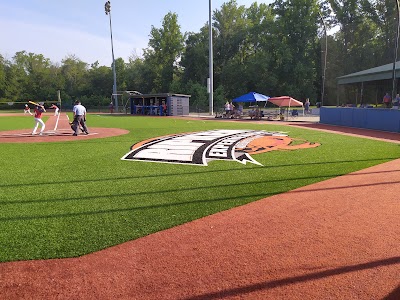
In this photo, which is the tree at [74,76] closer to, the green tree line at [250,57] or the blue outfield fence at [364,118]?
the green tree line at [250,57]

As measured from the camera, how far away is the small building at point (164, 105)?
39013 millimetres

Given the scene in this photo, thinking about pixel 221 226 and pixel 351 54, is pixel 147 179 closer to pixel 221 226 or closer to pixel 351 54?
pixel 221 226

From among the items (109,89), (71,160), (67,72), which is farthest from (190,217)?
(67,72)

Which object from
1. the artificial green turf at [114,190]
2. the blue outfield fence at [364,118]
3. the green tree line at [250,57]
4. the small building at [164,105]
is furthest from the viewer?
the green tree line at [250,57]

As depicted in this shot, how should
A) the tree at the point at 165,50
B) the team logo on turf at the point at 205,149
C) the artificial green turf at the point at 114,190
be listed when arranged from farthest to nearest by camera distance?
the tree at the point at 165,50 → the team logo on turf at the point at 205,149 → the artificial green turf at the point at 114,190

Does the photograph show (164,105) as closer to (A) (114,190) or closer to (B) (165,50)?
(A) (114,190)

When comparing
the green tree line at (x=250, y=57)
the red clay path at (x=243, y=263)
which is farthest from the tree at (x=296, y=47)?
the red clay path at (x=243, y=263)

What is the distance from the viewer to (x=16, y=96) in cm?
7325

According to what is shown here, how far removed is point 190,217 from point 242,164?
14.0 ft

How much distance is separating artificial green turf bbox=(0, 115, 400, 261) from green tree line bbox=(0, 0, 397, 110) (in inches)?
1549

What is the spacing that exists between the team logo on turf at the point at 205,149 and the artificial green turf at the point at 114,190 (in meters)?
0.58

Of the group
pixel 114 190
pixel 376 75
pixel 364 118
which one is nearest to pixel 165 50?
pixel 376 75

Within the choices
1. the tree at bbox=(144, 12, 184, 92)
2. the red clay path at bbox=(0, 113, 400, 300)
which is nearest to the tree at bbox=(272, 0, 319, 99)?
the tree at bbox=(144, 12, 184, 92)

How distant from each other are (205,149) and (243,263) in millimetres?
7865
